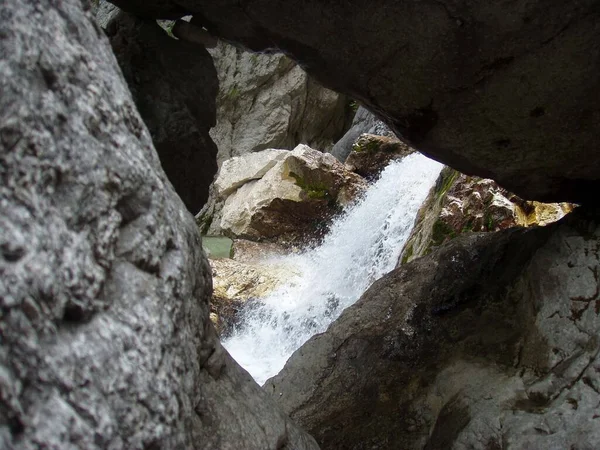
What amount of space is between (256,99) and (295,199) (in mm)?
5232

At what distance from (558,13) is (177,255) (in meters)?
2.35

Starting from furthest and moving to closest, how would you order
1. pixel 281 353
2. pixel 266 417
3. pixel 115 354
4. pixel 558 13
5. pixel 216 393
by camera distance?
1. pixel 281 353
2. pixel 558 13
3. pixel 266 417
4. pixel 216 393
5. pixel 115 354

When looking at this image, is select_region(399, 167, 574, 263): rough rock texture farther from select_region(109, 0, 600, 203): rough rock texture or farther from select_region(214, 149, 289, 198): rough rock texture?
select_region(214, 149, 289, 198): rough rock texture

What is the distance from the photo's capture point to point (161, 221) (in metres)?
2.12

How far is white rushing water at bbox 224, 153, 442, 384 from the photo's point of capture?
30.7 ft

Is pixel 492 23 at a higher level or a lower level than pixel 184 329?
higher

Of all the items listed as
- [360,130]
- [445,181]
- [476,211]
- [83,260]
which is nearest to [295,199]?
[360,130]

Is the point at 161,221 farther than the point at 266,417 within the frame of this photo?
No

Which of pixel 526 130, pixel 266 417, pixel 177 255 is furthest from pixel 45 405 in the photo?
pixel 526 130

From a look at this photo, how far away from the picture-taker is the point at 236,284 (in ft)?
33.6

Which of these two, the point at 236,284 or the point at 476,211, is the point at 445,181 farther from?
the point at 236,284

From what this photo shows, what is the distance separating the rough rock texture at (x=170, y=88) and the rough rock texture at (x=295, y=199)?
7.62 metres

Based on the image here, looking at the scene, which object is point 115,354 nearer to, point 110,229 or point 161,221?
point 110,229

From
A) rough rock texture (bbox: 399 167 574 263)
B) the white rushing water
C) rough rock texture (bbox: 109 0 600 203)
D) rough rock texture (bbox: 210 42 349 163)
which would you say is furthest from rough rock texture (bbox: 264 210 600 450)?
rough rock texture (bbox: 210 42 349 163)
